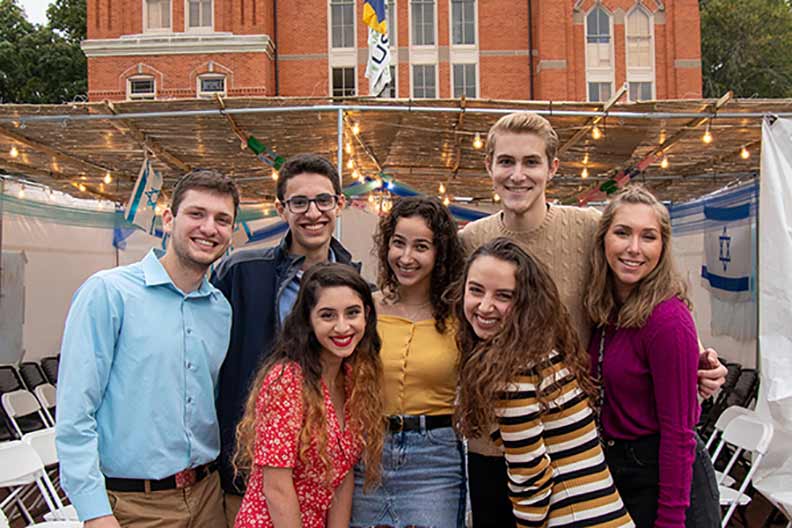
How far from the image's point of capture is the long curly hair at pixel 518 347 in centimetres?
185

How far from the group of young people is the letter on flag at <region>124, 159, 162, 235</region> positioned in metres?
5.25

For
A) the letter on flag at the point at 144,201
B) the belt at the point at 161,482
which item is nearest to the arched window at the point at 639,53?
the letter on flag at the point at 144,201

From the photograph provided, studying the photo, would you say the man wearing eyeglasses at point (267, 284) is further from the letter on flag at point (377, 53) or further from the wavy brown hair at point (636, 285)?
the letter on flag at point (377, 53)

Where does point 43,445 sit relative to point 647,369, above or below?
below

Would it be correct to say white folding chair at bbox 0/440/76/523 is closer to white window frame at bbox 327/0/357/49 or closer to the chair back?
the chair back

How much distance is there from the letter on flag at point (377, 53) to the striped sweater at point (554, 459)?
6.28 meters

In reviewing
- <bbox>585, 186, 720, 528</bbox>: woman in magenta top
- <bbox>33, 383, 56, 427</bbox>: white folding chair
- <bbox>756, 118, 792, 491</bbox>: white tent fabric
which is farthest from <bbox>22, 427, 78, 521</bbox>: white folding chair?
<bbox>756, 118, 792, 491</bbox>: white tent fabric

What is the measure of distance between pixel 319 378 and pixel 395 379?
286mm

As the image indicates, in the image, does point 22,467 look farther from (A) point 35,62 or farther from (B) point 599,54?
(A) point 35,62

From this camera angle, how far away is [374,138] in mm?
7402

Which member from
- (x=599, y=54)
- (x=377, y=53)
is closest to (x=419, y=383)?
(x=377, y=53)

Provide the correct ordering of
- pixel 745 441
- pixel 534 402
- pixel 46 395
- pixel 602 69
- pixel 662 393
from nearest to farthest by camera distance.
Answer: pixel 534 402
pixel 662 393
pixel 745 441
pixel 46 395
pixel 602 69

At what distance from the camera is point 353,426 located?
2.05 m

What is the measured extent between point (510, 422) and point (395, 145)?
6228 millimetres
